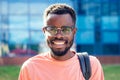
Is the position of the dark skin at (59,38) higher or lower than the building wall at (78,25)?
higher

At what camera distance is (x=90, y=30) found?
31891mm

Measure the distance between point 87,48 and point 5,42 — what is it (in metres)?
5.61

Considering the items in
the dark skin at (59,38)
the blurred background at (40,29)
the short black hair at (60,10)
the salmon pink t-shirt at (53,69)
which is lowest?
the blurred background at (40,29)

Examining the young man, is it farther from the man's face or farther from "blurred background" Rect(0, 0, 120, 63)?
"blurred background" Rect(0, 0, 120, 63)

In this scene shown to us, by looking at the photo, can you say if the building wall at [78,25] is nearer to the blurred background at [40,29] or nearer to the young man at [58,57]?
the blurred background at [40,29]

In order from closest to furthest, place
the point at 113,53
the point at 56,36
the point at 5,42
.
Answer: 1. the point at 56,36
2. the point at 5,42
3. the point at 113,53

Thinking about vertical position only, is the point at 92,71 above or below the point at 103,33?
above

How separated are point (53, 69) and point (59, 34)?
28 cm

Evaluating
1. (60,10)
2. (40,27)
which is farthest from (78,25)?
(60,10)

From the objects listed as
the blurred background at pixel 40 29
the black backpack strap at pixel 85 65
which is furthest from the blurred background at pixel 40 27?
the black backpack strap at pixel 85 65

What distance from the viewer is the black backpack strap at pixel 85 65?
3.66 meters

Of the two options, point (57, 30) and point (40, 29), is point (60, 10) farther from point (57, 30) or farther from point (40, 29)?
point (40, 29)

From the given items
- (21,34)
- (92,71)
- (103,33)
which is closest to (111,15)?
(103,33)

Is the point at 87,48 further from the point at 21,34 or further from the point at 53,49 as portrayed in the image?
the point at 53,49
